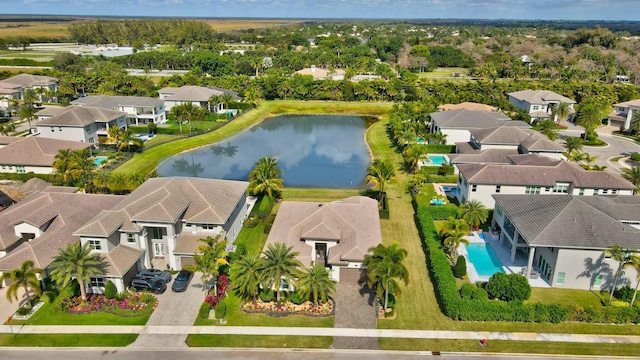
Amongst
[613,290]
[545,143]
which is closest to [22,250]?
[613,290]

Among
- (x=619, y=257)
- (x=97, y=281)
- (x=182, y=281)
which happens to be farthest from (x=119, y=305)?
(x=619, y=257)

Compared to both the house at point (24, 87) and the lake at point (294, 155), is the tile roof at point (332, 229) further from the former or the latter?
the house at point (24, 87)

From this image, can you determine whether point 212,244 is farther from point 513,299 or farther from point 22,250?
Answer: point 513,299

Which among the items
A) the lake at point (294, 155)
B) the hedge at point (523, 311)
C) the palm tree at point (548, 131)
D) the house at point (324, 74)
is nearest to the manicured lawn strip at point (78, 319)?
the hedge at point (523, 311)

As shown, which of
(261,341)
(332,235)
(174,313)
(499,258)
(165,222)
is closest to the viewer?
(261,341)

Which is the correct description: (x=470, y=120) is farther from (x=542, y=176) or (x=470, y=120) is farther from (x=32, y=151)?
(x=32, y=151)

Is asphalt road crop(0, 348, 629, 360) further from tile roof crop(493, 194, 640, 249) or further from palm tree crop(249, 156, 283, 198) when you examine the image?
palm tree crop(249, 156, 283, 198)
